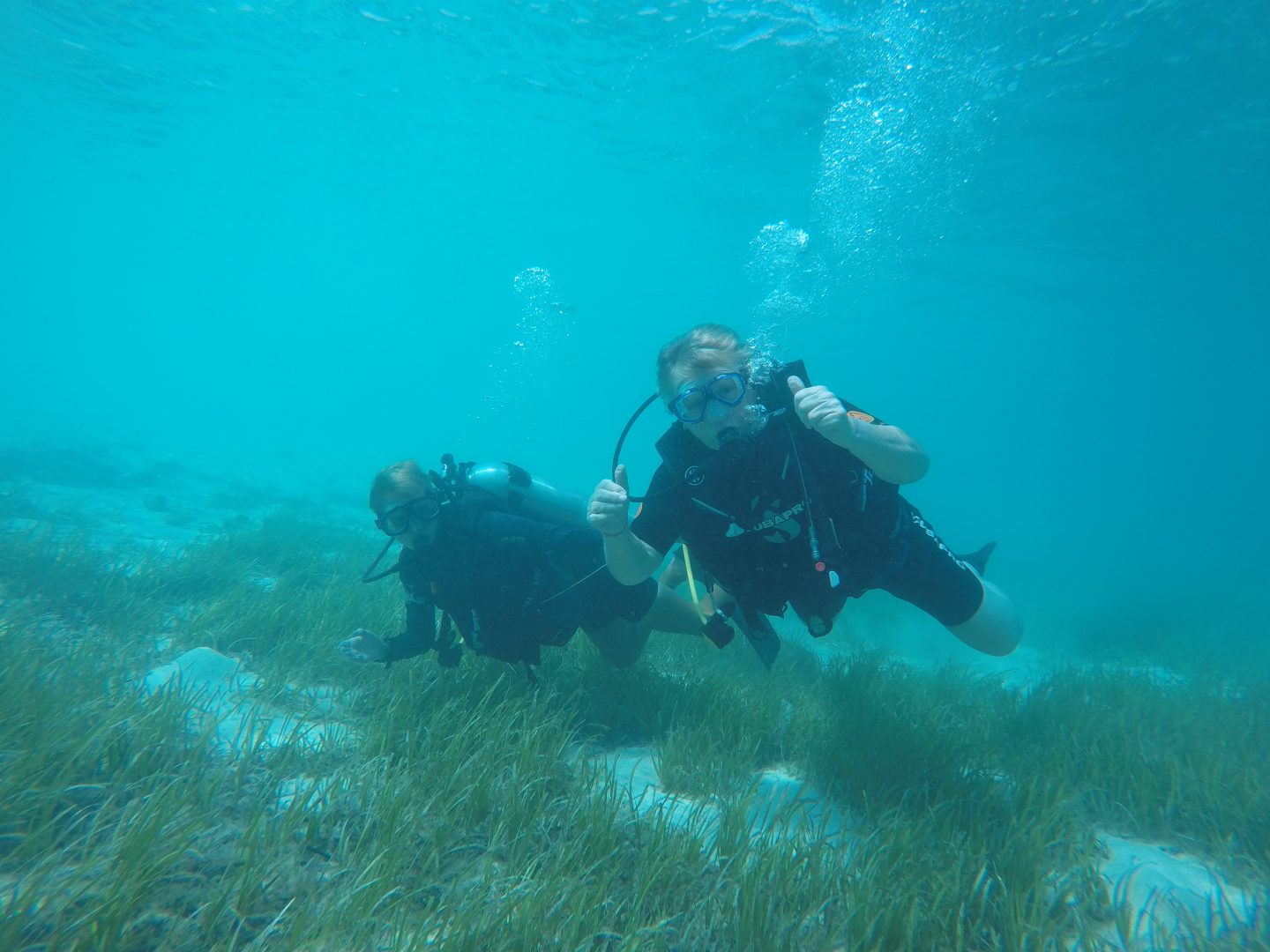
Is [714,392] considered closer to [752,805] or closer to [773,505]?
[773,505]

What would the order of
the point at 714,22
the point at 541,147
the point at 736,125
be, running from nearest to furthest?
the point at 714,22, the point at 736,125, the point at 541,147

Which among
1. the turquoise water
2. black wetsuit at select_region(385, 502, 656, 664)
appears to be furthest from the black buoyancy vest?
the turquoise water

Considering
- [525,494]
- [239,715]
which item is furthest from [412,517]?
[239,715]

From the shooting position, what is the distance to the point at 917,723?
4262 mm

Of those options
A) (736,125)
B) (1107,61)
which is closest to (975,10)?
(1107,61)

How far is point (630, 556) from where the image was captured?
339cm

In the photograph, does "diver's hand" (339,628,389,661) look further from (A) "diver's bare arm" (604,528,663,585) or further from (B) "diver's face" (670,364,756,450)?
(B) "diver's face" (670,364,756,450)

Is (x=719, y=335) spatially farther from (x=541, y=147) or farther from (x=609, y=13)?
(x=541, y=147)

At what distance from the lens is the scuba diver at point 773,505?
3172 millimetres

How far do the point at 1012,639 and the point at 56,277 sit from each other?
625ft

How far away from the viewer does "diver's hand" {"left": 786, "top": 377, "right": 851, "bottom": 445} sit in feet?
8.94

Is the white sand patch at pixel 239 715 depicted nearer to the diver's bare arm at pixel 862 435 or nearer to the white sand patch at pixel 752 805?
the white sand patch at pixel 752 805

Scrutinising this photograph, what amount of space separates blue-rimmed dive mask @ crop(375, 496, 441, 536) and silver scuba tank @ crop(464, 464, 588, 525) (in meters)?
0.58

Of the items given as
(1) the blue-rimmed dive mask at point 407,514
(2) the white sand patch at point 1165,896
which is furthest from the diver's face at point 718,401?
(2) the white sand patch at point 1165,896
